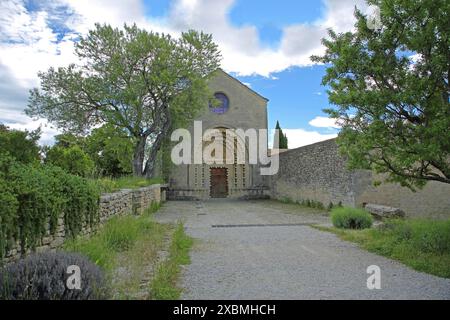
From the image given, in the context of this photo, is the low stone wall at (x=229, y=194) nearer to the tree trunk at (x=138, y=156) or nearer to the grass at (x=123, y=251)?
the tree trunk at (x=138, y=156)

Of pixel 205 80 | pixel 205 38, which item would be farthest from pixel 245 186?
pixel 205 38

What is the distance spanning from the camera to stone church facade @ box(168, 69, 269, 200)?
2377 cm

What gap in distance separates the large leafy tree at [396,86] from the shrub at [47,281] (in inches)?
185

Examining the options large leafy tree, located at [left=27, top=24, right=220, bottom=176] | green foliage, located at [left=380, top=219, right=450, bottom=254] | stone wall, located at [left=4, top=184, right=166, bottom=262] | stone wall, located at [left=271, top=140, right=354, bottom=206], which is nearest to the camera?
stone wall, located at [left=4, top=184, right=166, bottom=262]

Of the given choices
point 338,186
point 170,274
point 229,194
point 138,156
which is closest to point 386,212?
point 338,186

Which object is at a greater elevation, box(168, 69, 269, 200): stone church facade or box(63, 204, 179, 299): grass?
box(168, 69, 269, 200): stone church facade

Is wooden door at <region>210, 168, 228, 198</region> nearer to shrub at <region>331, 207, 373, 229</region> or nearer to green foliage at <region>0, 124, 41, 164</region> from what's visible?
green foliage at <region>0, 124, 41, 164</region>

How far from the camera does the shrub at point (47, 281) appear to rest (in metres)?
3.01

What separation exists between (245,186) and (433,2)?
20029mm

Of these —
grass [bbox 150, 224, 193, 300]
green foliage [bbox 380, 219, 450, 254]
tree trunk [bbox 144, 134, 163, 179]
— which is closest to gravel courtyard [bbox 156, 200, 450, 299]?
grass [bbox 150, 224, 193, 300]

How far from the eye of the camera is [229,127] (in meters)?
24.3

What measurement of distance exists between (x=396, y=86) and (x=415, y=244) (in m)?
2.94

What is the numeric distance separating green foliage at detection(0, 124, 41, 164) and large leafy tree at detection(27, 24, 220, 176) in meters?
5.26

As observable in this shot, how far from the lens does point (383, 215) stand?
9.88 m
